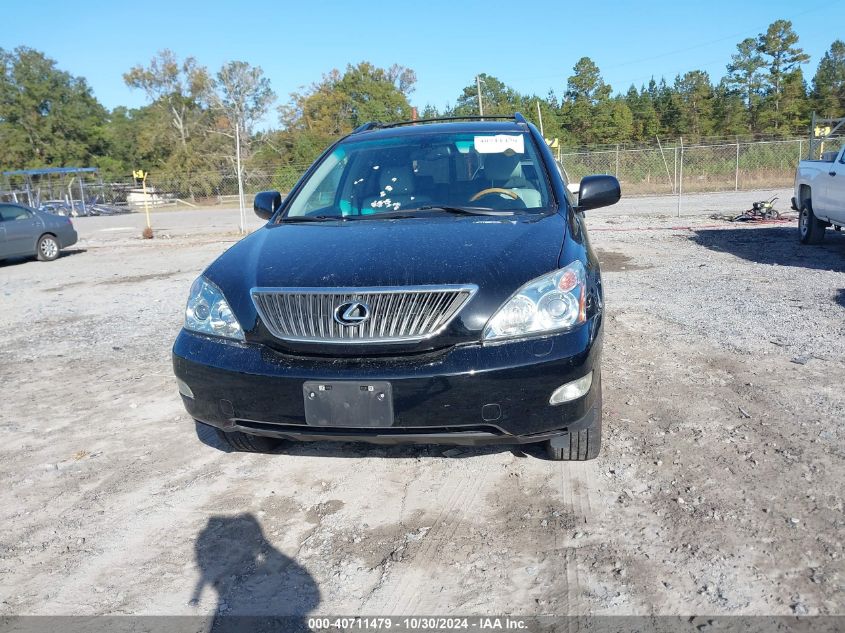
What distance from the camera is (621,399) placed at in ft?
→ 14.0

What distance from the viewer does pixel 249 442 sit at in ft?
11.8

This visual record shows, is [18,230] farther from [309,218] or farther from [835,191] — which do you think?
[835,191]

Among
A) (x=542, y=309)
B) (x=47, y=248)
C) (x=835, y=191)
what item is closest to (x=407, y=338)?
(x=542, y=309)

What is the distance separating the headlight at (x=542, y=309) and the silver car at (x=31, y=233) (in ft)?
49.3

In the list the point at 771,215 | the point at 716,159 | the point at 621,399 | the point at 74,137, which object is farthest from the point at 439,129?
the point at 74,137

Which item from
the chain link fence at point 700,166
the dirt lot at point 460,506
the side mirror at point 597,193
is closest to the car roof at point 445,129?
the side mirror at point 597,193

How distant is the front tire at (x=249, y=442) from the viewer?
354 centimetres

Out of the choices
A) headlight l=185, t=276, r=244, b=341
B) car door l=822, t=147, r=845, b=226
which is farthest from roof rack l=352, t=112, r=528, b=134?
car door l=822, t=147, r=845, b=226

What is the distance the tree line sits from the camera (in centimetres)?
4891

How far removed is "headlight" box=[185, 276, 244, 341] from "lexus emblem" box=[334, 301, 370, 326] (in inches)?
19.4

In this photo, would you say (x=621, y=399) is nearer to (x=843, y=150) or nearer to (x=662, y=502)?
(x=662, y=502)

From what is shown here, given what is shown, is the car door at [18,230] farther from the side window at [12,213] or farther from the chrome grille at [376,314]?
the chrome grille at [376,314]

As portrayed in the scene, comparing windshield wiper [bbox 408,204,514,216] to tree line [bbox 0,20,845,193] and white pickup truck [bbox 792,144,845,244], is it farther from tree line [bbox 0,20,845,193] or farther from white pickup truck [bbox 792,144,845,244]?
tree line [bbox 0,20,845,193]

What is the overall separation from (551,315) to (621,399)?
168cm
